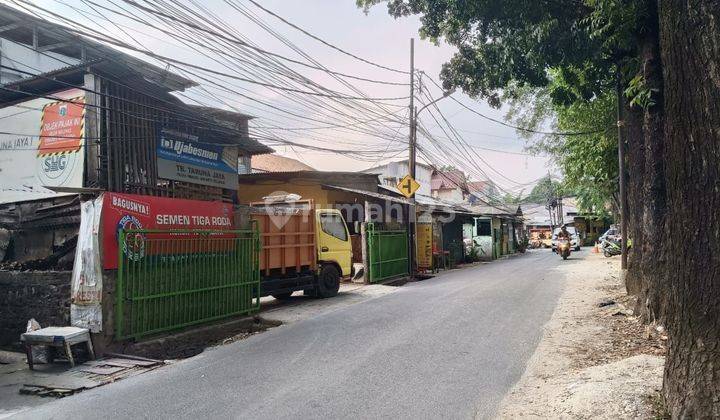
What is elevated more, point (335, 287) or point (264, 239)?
point (264, 239)

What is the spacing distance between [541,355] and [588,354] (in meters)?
0.59

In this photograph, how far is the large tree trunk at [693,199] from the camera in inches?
132

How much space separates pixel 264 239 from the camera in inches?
436

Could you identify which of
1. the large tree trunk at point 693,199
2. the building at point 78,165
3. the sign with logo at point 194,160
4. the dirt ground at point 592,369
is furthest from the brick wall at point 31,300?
the large tree trunk at point 693,199

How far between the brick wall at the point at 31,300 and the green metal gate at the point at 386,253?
9.60m

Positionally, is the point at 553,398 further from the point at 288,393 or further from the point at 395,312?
the point at 395,312

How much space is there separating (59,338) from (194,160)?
4913 mm

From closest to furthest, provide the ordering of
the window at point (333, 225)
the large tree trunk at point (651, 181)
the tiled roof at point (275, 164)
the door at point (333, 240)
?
the large tree trunk at point (651, 181) → the door at point (333, 240) → the window at point (333, 225) → the tiled roof at point (275, 164)

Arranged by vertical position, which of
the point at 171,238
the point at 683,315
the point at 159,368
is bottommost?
the point at 159,368

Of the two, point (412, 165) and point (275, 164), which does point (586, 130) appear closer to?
point (412, 165)

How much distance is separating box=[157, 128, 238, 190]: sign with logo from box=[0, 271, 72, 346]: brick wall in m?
2.83

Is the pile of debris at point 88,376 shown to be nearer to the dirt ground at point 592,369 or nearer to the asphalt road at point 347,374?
the asphalt road at point 347,374

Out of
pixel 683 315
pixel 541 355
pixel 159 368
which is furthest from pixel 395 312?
pixel 683 315

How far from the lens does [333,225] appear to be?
43.7 ft
